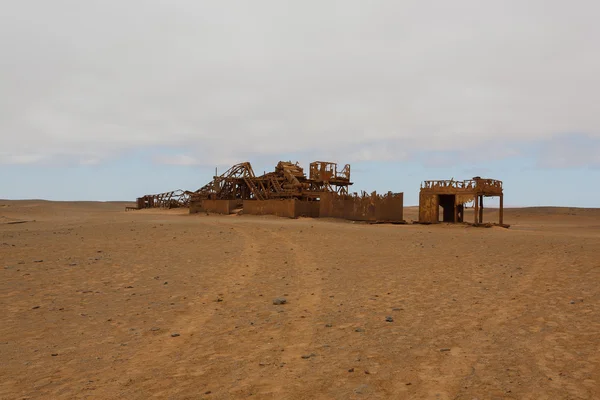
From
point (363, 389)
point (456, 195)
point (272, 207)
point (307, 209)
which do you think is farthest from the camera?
point (272, 207)

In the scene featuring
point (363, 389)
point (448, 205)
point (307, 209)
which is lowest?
point (363, 389)

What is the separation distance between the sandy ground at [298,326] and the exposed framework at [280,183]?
27843 mm

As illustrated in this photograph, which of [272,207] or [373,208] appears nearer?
[373,208]

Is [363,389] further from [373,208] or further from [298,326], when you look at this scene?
[373,208]

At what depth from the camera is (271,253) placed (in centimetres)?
1625

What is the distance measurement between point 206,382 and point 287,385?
92 centimetres

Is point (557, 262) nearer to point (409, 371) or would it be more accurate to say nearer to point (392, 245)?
point (392, 245)

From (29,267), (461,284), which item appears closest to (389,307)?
(461,284)

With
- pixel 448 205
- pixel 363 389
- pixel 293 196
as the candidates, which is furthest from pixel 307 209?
pixel 363 389

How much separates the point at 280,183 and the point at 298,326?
3996 centimetres

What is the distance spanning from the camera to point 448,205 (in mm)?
37750

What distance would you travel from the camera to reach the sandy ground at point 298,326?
5199 millimetres

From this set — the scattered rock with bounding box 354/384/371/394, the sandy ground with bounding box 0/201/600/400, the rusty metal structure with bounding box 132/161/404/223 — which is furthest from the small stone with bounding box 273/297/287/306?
the rusty metal structure with bounding box 132/161/404/223

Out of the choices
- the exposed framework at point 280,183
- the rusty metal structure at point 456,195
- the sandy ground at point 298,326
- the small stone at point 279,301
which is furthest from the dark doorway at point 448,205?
the small stone at point 279,301
